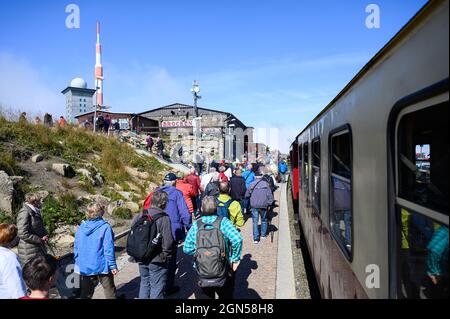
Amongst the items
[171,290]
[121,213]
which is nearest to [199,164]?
[121,213]

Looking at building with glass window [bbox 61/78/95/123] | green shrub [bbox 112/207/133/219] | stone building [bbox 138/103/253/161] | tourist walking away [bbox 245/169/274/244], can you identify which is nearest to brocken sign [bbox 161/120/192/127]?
stone building [bbox 138/103/253/161]

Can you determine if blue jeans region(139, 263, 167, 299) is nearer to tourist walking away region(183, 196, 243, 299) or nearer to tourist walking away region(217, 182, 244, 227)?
tourist walking away region(183, 196, 243, 299)

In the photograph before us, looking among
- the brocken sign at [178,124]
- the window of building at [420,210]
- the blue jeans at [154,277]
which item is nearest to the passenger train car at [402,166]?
the window of building at [420,210]

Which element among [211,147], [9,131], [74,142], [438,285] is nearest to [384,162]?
[438,285]

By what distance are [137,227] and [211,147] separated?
1124 inches

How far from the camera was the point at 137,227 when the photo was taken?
13.1 feet

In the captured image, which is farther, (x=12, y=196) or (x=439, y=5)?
(x=12, y=196)

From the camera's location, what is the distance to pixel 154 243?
3.94 m

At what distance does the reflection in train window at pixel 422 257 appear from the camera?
1503mm

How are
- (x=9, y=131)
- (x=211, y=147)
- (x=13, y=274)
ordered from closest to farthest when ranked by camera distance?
(x=13, y=274) < (x=9, y=131) < (x=211, y=147)

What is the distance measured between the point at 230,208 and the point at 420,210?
3974 mm
